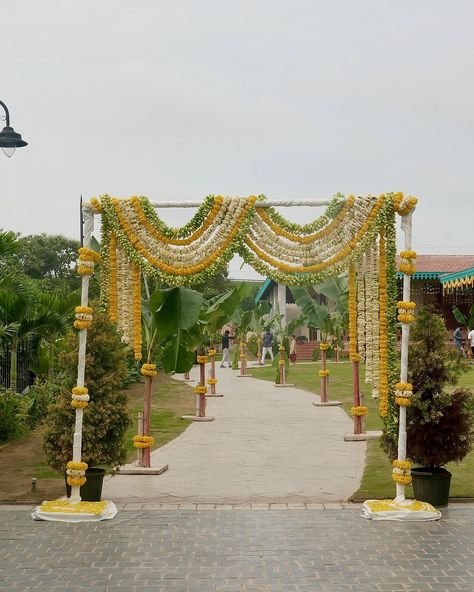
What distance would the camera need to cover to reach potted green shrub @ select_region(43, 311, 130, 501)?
898 centimetres

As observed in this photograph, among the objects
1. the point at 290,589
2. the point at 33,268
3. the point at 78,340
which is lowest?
the point at 290,589

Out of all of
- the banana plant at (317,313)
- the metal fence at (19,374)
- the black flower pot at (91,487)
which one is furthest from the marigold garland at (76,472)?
the banana plant at (317,313)

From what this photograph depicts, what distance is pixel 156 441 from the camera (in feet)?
46.9

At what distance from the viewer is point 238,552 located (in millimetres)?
7348

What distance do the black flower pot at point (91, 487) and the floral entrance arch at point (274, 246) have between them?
1.43 m

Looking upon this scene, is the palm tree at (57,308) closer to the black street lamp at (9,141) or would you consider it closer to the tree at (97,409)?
the black street lamp at (9,141)

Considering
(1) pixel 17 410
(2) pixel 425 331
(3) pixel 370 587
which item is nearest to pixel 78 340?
(2) pixel 425 331

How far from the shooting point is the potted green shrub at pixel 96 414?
29.5ft

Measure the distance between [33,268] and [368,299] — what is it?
43.1 meters

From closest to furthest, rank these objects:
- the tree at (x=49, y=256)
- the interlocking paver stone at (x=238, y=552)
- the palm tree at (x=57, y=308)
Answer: the interlocking paver stone at (x=238, y=552) → the palm tree at (x=57, y=308) → the tree at (x=49, y=256)

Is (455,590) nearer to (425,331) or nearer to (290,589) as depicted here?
(290,589)

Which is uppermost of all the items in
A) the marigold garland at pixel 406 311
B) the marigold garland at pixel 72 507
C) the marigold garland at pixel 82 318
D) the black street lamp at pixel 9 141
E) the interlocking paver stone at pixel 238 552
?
the black street lamp at pixel 9 141

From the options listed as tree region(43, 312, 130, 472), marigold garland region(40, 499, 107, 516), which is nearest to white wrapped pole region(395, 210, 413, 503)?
tree region(43, 312, 130, 472)

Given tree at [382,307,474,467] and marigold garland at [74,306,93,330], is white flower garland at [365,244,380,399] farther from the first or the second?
marigold garland at [74,306,93,330]
